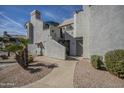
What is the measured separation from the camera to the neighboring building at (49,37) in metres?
18.2

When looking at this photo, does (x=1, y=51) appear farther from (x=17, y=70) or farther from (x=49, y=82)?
(x=49, y=82)

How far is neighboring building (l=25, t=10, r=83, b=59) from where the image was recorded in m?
18.2

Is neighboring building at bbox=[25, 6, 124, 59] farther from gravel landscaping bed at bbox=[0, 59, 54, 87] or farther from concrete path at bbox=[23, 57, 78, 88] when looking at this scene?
gravel landscaping bed at bbox=[0, 59, 54, 87]

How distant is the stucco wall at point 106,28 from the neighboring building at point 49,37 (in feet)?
17.2

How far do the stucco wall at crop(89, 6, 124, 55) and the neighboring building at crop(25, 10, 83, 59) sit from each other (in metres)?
5.25

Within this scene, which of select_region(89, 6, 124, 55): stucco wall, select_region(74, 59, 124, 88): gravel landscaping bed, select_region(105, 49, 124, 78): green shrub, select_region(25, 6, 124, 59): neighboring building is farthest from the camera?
select_region(25, 6, 124, 59): neighboring building

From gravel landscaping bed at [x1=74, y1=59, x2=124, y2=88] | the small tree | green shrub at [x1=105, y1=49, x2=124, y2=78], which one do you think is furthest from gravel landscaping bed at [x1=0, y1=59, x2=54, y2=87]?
green shrub at [x1=105, y1=49, x2=124, y2=78]

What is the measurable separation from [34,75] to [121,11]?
748 cm

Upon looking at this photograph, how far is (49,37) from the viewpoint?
1875 centimetres

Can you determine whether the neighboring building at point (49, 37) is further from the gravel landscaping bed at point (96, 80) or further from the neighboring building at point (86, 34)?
the gravel landscaping bed at point (96, 80)

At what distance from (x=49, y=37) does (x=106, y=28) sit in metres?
9.05

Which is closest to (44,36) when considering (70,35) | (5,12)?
(70,35)

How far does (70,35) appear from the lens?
2011 cm

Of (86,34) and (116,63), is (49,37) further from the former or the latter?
(116,63)
